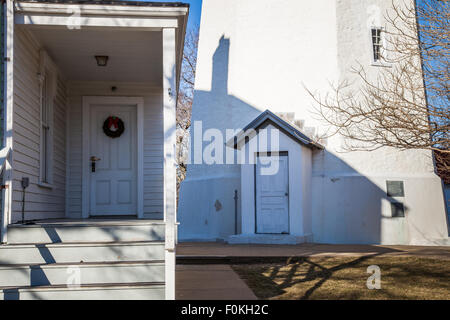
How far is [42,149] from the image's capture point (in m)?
8.18

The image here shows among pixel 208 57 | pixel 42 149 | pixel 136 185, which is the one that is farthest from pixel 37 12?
pixel 208 57

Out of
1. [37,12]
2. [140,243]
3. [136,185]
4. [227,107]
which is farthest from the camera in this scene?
[227,107]

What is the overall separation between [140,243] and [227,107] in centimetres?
1142

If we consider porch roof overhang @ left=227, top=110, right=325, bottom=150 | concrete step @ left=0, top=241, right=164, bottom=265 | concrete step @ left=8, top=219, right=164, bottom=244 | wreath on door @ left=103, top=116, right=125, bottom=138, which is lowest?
concrete step @ left=0, top=241, right=164, bottom=265

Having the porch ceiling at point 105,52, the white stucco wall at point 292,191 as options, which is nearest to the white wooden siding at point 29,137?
the porch ceiling at point 105,52

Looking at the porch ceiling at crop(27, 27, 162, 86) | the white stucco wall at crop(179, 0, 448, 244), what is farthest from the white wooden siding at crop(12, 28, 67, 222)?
the white stucco wall at crop(179, 0, 448, 244)

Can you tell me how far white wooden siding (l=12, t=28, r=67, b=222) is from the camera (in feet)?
22.1

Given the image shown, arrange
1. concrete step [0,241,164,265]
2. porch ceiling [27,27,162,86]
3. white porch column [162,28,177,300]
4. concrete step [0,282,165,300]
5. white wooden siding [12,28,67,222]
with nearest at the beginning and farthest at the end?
1. concrete step [0,282,165,300]
2. white porch column [162,28,177,300]
3. concrete step [0,241,164,265]
4. white wooden siding [12,28,67,222]
5. porch ceiling [27,27,162,86]

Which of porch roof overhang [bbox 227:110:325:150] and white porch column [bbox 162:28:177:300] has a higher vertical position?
porch roof overhang [bbox 227:110:325:150]

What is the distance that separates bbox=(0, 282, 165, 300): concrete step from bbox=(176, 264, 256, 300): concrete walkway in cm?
50

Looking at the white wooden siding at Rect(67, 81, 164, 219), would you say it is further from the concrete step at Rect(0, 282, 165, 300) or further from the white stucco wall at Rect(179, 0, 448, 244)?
the white stucco wall at Rect(179, 0, 448, 244)

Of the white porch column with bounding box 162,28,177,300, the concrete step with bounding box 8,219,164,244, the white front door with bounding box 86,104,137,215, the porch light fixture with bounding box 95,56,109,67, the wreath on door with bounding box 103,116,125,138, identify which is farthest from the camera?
the wreath on door with bounding box 103,116,125,138

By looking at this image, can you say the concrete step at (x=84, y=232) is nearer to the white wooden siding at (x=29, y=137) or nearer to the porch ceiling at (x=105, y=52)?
the white wooden siding at (x=29, y=137)
